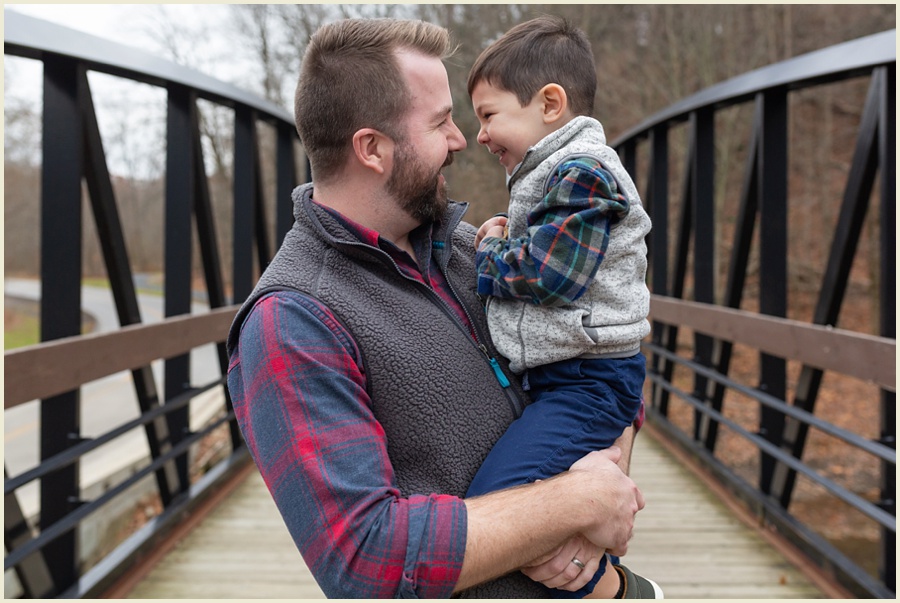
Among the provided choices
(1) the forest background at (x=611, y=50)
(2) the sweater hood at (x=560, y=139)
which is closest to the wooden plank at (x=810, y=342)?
(2) the sweater hood at (x=560, y=139)

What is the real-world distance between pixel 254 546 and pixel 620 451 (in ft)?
8.63

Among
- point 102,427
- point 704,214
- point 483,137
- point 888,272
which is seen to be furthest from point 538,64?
point 102,427

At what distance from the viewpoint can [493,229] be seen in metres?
1.70

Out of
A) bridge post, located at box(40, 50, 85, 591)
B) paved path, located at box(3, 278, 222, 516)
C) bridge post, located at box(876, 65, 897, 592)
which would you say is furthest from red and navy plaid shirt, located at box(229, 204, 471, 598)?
paved path, located at box(3, 278, 222, 516)

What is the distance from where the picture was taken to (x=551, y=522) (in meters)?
1.29

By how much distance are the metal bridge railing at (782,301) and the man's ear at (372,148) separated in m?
1.82

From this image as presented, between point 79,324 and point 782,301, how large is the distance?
310 centimetres

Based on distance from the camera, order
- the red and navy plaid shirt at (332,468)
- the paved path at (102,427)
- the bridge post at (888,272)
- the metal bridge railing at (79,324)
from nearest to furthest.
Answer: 1. the red and navy plaid shirt at (332,468)
2. the metal bridge railing at (79,324)
3. the bridge post at (888,272)
4. the paved path at (102,427)

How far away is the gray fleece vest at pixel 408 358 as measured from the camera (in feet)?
4.42

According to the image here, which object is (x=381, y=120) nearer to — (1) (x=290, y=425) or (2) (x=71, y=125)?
(1) (x=290, y=425)

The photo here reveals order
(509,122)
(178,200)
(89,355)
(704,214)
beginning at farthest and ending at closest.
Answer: (704,214) → (178,200) → (89,355) → (509,122)

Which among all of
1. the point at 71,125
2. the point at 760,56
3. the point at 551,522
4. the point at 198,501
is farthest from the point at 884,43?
the point at 760,56

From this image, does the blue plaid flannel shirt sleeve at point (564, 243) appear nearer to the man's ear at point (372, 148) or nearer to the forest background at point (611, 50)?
the man's ear at point (372, 148)

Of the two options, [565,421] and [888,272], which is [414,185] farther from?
[888,272]
